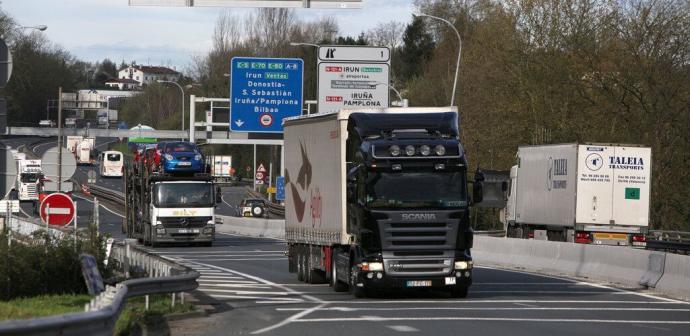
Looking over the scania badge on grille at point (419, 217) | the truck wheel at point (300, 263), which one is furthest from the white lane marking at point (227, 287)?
the scania badge on grille at point (419, 217)

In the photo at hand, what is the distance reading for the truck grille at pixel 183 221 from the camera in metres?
45.0

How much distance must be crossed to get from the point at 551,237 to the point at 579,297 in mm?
19833

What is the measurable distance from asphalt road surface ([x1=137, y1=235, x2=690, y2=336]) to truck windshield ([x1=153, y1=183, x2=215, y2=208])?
605 inches

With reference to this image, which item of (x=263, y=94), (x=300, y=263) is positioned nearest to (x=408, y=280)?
(x=300, y=263)

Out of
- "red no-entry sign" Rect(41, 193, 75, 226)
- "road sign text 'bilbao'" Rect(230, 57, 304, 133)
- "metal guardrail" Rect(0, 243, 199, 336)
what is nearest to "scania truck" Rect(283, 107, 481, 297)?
"metal guardrail" Rect(0, 243, 199, 336)

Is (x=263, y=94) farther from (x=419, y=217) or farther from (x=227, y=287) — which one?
(x=419, y=217)

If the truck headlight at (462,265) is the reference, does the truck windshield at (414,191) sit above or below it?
above

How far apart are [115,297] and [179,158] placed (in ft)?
101

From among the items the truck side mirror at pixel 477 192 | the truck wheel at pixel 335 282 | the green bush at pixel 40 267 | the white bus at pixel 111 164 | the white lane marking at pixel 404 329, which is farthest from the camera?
the white bus at pixel 111 164

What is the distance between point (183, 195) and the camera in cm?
4512

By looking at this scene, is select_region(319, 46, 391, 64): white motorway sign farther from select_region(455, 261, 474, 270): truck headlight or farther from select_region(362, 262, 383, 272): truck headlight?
select_region(362, 262, 383, 272): truck headlight

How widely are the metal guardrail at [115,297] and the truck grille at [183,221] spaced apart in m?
19.2

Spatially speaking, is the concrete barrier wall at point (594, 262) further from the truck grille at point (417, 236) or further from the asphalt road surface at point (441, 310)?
the truck grille at point (417, 236)

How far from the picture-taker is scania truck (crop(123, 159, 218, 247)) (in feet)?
147
